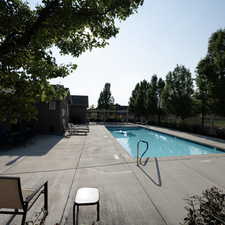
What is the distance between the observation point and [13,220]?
316 cm

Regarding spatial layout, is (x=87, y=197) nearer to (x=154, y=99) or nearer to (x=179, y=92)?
→ (x=179, y=92)

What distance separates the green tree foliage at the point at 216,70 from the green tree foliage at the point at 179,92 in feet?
16.2

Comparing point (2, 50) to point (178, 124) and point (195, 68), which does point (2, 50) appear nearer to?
point (195, 68)

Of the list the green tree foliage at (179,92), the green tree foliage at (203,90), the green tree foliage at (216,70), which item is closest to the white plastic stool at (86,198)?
the green tree foliage at (216,70)

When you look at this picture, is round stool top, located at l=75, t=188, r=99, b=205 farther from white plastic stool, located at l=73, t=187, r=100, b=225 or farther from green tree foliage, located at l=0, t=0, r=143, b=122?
green tree foliage, located at l=0, t=0, r=143, b=122

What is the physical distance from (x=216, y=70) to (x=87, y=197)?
16374 mm

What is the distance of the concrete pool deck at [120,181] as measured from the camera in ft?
10.9

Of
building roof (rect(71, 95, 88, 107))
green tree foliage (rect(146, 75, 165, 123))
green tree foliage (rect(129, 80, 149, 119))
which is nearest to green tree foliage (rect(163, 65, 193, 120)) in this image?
green tree foliage (rect(146, 75, 165, 123))

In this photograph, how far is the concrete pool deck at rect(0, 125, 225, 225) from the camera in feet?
10.9

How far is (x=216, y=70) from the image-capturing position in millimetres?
14508

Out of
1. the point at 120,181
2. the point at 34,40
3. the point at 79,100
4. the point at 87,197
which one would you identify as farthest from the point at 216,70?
the point at 79,100

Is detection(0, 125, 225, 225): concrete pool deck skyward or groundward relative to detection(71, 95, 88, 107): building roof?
groundward

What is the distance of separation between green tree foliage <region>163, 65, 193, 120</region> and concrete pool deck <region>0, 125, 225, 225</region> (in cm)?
1277

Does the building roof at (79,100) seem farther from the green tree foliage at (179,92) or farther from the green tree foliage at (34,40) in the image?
the green tree foliage at (34,40)
